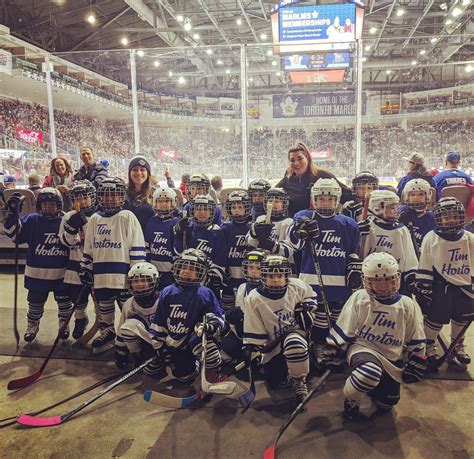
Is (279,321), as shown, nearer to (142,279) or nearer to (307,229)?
(307,229)

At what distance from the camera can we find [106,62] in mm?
5906

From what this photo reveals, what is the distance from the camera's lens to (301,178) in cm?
322

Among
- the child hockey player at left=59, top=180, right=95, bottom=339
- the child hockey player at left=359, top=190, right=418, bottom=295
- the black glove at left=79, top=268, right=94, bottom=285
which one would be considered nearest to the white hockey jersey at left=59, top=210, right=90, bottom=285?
the child hockey player at left=59, top=180, right=95, bottom=339

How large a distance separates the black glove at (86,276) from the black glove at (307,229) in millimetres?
1489

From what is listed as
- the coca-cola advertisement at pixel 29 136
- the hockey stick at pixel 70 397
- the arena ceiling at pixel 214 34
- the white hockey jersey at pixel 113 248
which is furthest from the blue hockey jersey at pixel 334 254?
the coca-cola advertisement at pixel 29 136

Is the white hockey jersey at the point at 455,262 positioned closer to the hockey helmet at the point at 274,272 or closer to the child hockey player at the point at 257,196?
the hockey helmet at the point at 274,272

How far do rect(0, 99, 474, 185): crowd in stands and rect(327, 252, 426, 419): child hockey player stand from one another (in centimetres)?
366

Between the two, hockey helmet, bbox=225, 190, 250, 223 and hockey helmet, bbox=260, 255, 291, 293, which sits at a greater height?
hockey helmet, bbox=225, 190, 250, 223

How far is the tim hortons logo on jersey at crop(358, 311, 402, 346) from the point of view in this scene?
2146 millimetres

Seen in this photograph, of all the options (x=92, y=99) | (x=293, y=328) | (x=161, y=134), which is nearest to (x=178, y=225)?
(x=293, y=328)

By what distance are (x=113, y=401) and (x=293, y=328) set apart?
3.68 feet

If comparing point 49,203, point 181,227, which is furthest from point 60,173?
point 181,227

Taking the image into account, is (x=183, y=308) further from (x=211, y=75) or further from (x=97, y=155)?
(x=97, y=155)

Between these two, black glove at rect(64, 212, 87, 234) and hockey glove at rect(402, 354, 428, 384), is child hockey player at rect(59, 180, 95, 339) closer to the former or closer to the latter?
black glove at rect(64, 212, 87, 234)
